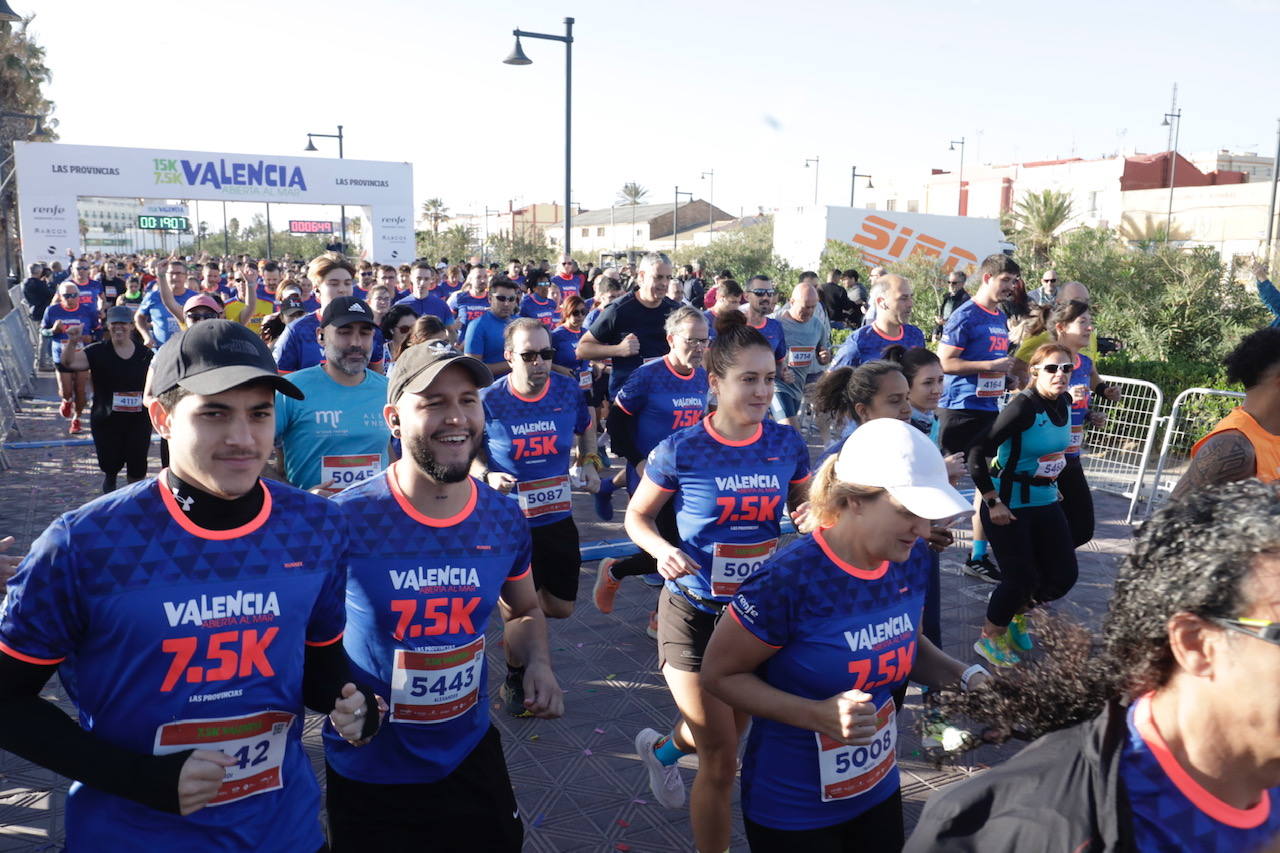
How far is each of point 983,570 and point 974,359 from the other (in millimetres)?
1705

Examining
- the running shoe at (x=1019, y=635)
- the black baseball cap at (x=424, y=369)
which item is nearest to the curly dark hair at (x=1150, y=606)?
the black baseball cap at (x=424, y=369)

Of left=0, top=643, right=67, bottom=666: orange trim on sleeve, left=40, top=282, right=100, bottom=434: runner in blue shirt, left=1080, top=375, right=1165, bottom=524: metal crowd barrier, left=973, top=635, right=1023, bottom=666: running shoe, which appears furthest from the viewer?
left=40, top=282, right=100, bottom=434: runner in blue shirt

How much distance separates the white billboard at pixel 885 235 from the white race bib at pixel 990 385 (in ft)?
90.7

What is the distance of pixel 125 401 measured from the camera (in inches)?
315

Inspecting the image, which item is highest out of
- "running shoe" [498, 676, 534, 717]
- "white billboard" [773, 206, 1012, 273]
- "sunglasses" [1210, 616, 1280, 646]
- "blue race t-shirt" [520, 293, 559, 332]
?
"white billboard" [773, 206, 1012, 273]

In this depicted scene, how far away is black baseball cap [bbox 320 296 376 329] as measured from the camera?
195 inches

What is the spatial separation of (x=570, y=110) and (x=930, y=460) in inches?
532

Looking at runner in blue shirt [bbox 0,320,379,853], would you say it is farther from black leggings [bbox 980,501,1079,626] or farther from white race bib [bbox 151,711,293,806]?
black leggings [bbox 980,501,1079,626]

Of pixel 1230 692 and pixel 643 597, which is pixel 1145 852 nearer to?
pixel 1230 692

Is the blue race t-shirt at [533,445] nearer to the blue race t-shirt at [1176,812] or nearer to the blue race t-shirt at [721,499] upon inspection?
the blue race t-shirt at [721,499]

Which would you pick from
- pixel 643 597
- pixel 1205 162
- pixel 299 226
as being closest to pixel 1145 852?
pixel 643 597

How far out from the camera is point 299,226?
2245 inches

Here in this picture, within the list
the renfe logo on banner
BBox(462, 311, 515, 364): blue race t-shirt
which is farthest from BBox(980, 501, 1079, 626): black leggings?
the renfe logo on banner

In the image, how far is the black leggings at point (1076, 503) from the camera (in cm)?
589
